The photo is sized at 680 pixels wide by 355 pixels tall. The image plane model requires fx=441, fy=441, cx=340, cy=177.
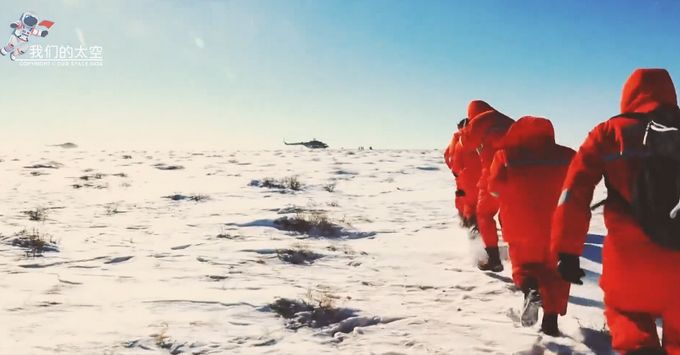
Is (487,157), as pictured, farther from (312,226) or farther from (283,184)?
(283,184)

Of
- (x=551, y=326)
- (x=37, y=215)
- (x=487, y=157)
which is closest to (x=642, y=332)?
(x=551, y=326)

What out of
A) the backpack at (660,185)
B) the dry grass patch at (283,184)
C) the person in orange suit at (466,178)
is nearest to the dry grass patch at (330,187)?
the dry grass patch at (283,184)

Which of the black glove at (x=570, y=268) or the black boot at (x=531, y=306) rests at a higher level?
the black glove at (x=570, y=268)

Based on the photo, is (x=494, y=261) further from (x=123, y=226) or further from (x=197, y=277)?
(x=123, y=226)

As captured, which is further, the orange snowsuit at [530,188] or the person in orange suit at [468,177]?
the person in orange suit at [468,177]

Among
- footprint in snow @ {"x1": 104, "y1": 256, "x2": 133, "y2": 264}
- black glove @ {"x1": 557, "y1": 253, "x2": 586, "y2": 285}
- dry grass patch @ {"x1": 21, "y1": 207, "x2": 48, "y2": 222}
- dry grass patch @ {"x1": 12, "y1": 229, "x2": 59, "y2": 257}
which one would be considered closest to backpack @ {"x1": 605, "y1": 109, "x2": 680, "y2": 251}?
black glove @ {"x1": 557, "y1": 253, "x2": 586, "y2": 285}

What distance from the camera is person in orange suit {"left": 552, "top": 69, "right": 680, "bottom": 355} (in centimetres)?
204

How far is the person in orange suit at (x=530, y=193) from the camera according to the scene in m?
3.26

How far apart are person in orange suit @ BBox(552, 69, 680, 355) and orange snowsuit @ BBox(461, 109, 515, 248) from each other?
2.05 meters

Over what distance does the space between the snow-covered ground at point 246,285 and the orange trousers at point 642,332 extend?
0.73m

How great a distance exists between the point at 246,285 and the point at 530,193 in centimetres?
259

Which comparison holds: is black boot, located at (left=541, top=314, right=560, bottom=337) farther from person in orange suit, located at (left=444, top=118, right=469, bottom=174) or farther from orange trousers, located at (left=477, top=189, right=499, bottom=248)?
person in orange suit, located at (left=444, top=118, right=469, bottom=174)

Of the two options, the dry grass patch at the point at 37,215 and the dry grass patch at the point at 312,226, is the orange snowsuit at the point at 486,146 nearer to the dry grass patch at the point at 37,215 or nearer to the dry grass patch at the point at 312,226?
the dry grass patch at the point at 312,226

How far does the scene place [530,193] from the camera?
11.0 ft
